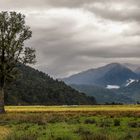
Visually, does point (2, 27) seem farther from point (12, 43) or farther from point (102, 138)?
point (102, 138)

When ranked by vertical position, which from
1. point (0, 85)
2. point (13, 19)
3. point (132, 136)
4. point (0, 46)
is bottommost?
point (132, 136)

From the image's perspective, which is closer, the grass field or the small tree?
the grass field

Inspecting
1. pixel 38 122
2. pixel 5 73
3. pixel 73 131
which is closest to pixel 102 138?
pixel 73 131

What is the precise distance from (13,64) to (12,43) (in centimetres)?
384

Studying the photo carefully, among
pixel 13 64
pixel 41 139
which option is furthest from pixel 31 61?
pixel 41 139

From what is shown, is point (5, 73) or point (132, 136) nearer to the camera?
point (132, 136)

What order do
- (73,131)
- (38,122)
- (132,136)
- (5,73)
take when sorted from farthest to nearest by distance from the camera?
(5,73) < (38,122) < (73,131) < (132,136)

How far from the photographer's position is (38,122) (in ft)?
172

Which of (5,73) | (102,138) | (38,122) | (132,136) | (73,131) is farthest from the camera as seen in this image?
(5,73)

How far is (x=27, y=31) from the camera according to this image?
88125 millimetres

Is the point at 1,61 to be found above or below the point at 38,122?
above

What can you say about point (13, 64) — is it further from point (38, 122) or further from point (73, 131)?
point (73, 131)

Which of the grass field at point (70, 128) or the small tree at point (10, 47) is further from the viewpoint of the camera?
the small tree at point (10, 47)

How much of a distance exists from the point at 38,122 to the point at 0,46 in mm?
35008
